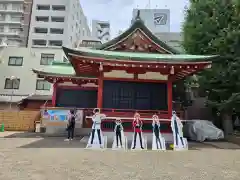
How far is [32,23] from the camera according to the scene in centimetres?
5759

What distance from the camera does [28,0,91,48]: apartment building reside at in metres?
57.2

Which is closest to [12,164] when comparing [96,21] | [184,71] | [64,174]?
[64,174]

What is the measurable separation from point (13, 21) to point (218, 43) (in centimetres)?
5762

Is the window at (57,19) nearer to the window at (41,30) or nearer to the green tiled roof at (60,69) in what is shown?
the window at (41,30)

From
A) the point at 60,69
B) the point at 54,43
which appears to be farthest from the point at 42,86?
the point at 54,43

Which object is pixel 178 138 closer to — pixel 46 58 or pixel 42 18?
pixel 46 58

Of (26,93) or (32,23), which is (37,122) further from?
(32,23)

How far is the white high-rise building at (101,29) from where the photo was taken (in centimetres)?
7694

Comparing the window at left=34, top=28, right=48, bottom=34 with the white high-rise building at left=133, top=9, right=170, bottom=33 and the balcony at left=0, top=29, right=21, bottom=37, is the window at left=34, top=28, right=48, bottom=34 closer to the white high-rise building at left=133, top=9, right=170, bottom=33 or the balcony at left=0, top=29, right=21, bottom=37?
the balcony at left=0, top=29, right=21, bottom=37

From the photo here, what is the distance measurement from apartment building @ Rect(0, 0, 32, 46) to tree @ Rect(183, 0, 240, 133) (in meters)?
51.3

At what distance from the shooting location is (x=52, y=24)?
5794 cm

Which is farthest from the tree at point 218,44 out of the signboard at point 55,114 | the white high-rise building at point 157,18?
the white high-rise building at point 157,18

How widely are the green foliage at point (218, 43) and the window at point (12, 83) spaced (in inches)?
1044

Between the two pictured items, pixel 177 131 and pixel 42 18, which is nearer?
pixel 177 131
